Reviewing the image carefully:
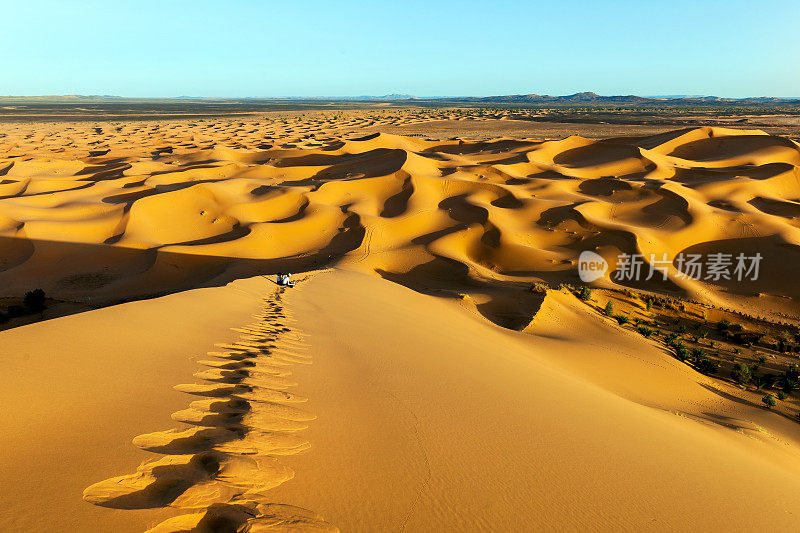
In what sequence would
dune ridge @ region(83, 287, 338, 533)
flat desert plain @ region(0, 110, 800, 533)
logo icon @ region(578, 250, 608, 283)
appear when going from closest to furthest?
dune ridge @ region(83, 287, 338, 533), flat desert plain @ region(0, 110, 800, 533), logo icon @ region(578, 250, 608, 283)

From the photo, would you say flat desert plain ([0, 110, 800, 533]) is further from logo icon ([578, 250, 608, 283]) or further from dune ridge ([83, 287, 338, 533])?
logo icon ([578, 250, 608, 283])

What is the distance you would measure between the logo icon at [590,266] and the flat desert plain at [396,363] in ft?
0.92

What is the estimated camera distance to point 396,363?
5.46m

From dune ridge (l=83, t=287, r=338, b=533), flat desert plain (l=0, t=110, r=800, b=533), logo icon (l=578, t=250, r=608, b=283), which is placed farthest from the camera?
logo icon (l=578, t=250, r=608, b=283)

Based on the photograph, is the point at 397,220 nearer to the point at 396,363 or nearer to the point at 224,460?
the point at 396,363

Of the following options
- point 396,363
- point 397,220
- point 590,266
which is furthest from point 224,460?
point 397,220

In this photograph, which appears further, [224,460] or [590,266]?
[590,266]

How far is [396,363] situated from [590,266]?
38.6ft

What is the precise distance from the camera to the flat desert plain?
2.65m

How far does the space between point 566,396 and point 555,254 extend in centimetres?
1130

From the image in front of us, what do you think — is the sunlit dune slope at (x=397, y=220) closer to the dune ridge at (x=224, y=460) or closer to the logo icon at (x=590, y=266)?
the logo icon at (x=590, y=266)

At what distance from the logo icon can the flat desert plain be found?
0.92ft

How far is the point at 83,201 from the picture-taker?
20797 mm

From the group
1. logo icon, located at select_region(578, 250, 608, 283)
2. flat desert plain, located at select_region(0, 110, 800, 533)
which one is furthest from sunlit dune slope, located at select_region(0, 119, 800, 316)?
logo icon, located at select_region(578, 250, 608, 283)
